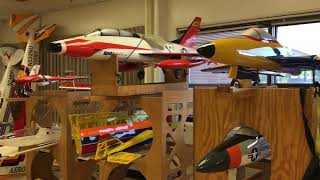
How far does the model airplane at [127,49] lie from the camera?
1.94 metres

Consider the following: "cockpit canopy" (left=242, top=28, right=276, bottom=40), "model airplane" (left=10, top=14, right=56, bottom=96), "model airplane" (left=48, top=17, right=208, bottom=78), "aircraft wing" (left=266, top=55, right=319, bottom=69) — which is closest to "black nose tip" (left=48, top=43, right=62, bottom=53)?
"model airplane" (left=48, top=17, right=208, bottom=78)

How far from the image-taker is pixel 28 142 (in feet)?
7.34

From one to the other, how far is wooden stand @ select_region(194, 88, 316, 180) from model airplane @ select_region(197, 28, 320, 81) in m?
0.17

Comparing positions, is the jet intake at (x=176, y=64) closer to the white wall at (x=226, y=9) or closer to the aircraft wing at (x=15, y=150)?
the aircraft wing at (x=15, y=150)

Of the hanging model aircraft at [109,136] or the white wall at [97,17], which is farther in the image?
the white wall at [97,17]

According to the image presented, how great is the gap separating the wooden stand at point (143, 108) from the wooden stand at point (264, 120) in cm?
40

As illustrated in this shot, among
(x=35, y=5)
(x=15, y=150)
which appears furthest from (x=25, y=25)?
(x=15, y=150)

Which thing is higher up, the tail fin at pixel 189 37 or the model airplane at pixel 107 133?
the tail fin at pixel 189 37

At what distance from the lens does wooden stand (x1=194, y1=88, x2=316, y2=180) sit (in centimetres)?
117

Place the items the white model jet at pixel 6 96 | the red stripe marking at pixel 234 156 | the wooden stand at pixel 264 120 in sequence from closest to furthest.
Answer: the wooden stand at pixel 264 120 → the red stripe marking at pixel 234 156 → the white model jet at pixel 6 96

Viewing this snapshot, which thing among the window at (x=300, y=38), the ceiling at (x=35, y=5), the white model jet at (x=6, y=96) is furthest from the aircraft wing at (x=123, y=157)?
the ceiling at (x=35, y=5)

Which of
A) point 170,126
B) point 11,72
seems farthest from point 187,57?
point 11,72

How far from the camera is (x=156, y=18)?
3.69m

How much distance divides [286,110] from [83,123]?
43.7 inches
